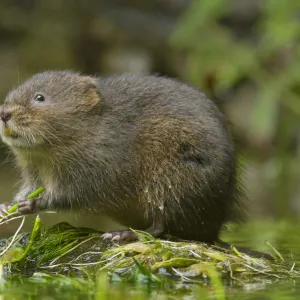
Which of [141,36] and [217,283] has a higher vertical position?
[141,36]

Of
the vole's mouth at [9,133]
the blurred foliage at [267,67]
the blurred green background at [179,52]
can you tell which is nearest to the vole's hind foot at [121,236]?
the vole's mouth at [9,133]

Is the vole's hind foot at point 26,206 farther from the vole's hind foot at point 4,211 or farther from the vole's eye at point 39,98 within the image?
the vole's eye at point 39,98

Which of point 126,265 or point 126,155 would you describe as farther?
point 126,155

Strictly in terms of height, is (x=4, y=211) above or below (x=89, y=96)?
below

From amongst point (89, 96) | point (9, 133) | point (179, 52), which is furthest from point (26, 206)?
point (179, 52)

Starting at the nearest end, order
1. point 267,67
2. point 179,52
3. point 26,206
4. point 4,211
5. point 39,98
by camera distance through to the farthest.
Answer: point 26,206, point 4,211, point 39,98, point 267,67, point 179,52

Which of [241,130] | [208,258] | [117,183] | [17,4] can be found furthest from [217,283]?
[17,4]

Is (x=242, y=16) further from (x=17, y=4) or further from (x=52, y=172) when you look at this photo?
(x=52, y=172)

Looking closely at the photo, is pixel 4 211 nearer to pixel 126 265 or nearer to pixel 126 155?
pixel 126 155
